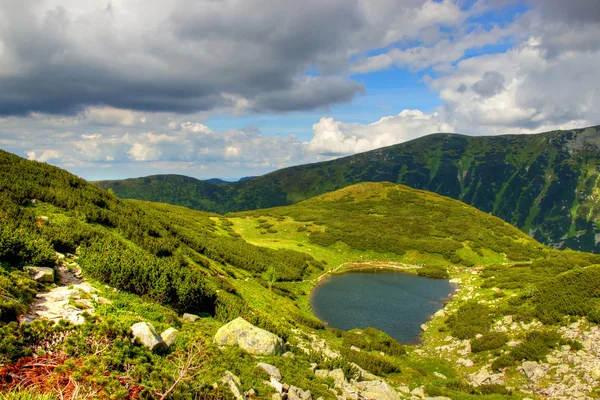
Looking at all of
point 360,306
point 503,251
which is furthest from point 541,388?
point 503,251

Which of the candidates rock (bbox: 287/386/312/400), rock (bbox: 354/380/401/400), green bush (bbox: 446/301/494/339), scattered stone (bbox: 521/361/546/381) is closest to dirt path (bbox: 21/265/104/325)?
rock (bbox: 287/386/312/400)

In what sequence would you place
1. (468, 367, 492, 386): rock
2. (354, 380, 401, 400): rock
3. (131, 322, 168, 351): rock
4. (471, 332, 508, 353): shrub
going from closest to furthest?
1. (131, 322, 168, 351): rock
2. (354, 380, 401, 400): rock
3. (468, 367, 492, 386): rock
4. (471, 332, 508, 353): shrub

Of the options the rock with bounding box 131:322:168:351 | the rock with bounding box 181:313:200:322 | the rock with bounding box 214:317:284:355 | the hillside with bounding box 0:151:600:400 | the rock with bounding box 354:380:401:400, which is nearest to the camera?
the hillside with bounding box 0:151:600:400

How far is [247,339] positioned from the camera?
15.1 metres

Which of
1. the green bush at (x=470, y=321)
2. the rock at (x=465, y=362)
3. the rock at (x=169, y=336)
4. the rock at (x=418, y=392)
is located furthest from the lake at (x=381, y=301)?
the rock at (x=169, y=336)

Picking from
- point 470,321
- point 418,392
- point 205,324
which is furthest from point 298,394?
point 470,321

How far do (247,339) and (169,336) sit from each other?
4.04 meters

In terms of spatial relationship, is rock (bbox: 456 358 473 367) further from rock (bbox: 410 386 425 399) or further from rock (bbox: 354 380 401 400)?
rock (bbox: 354 380 401 400)

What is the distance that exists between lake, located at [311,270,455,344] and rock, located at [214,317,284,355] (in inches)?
919

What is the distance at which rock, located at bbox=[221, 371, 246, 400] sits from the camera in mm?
9964

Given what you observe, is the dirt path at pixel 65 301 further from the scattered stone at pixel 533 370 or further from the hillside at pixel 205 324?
the scattered stone at pixel 533 370

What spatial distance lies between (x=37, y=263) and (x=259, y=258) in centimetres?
3994

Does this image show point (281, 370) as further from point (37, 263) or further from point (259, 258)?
point (259, 258)

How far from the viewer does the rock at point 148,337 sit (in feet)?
35.9
